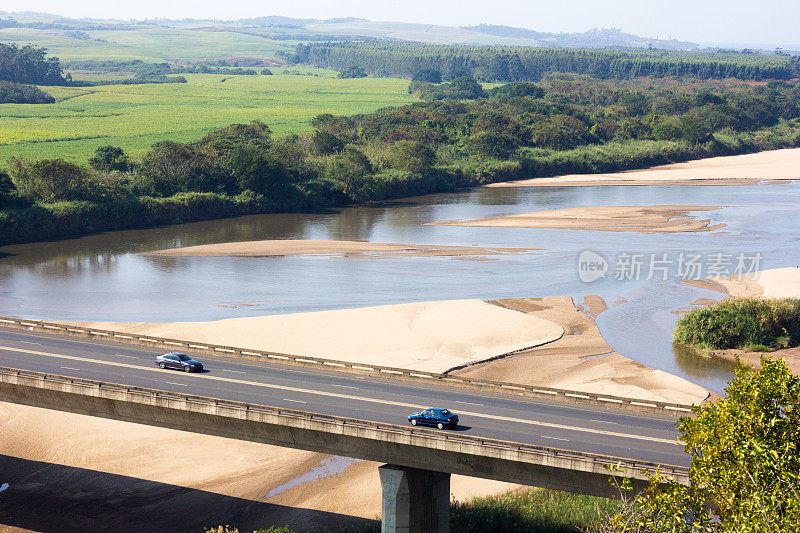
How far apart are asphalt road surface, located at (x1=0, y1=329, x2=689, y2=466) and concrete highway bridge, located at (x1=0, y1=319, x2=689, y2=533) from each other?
0.09 m

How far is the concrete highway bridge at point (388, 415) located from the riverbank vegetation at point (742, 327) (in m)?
26.3

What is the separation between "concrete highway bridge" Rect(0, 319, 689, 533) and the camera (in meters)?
31.7

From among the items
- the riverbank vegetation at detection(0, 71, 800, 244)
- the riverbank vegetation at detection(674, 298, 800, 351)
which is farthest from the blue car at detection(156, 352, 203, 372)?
the riverbank vegetation at detection(0, 71, 800, 244)

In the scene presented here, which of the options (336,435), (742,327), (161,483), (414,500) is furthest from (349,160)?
(414,500)

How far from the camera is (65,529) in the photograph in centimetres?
3784

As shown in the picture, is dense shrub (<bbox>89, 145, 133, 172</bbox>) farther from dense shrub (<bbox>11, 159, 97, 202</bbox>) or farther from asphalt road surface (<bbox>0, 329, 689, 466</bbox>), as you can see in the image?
asphalt road surface (<bbox>0, 329, 689, 466</bbox>)

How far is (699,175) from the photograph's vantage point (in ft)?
497

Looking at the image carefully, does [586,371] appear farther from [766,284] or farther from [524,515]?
[766,284]

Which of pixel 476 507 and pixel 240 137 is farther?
pixel 240 137

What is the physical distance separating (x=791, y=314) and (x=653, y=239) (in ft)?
120

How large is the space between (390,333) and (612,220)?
56.7 metres

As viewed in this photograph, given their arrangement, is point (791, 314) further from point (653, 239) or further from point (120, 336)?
point (120, 336)

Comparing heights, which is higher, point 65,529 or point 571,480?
point 571,480

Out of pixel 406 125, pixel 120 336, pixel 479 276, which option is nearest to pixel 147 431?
pixel 120 336
